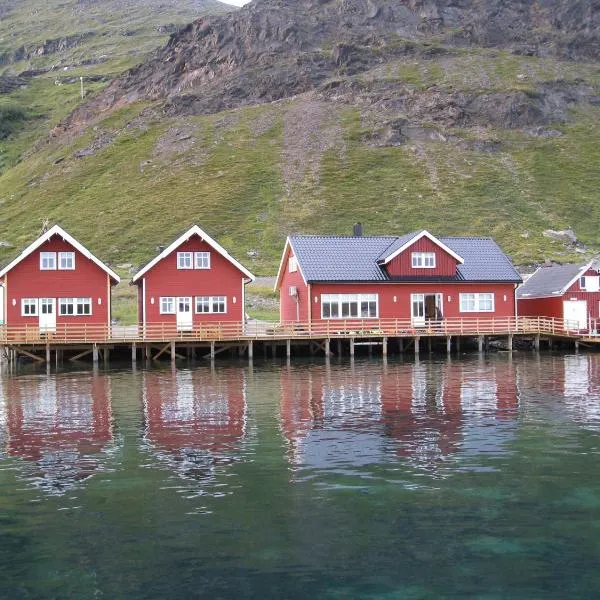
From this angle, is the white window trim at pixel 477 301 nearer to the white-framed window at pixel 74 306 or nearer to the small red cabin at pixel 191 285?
the small red cabin at pixel 191 285

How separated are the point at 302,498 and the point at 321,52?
17645 centimetres

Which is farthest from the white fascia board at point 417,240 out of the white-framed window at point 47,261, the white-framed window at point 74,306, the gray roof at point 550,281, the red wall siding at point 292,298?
the white-framed window at point 47,261

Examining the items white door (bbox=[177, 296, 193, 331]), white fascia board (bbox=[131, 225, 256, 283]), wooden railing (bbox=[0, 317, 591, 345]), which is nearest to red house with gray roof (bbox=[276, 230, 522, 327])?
wooden railing (bbox=[0, 317, 591, 345])

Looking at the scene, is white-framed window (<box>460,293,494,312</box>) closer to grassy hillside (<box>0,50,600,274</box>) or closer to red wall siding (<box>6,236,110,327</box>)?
red wall siding (<box>6,236,110,327</box>)

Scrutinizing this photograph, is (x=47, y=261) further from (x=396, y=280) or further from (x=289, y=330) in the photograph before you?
(x=396, y=280)

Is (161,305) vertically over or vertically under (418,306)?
over

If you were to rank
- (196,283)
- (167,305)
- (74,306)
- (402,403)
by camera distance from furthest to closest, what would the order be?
1. (196,283)
2. (167,305)
3. (74,306)
4. (402,403)

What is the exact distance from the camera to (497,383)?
36.7 meters

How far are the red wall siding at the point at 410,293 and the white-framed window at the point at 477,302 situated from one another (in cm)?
28

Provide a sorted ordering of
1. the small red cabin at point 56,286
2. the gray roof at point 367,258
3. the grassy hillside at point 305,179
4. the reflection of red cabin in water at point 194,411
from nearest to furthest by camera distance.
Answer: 1. the reflection of red cabin in water at point 194,411
2. the small red cabin at point 56,286
3. the gray roof at point 367,258
4. the grassy hillside at point 305,179

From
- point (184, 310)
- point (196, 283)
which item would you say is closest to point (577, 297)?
point (196, 283)

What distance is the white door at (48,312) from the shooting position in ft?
174

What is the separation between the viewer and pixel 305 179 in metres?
133

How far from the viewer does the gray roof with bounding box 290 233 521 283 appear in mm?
56906
